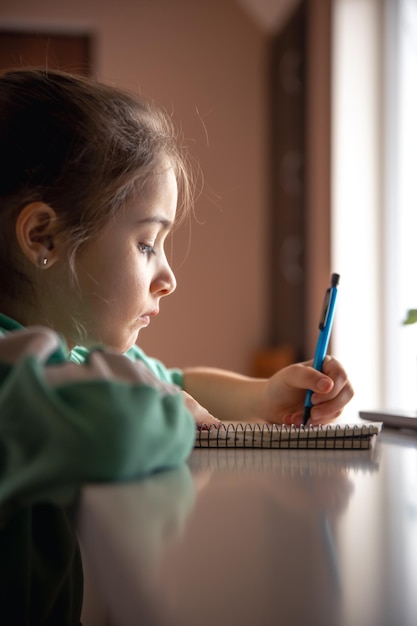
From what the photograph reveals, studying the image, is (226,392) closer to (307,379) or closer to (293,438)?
(307,379)

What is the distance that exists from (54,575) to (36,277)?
0.31m

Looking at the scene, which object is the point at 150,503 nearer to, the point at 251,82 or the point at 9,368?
the point at 9,368

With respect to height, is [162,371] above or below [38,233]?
Result: below

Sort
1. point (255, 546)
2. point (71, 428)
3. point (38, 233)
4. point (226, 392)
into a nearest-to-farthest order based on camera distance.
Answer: point (255, 546) < point (71, 428) < point (38, 233) < point (226, 392)

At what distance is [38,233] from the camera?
0.80 m

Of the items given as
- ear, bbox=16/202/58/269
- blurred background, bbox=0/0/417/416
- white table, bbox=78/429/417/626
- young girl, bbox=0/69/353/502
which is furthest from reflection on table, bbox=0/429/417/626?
blurred background, bbox=0/0/417/416

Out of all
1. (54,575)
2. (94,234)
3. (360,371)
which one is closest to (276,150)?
(360,371)

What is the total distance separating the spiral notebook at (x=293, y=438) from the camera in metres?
0.67

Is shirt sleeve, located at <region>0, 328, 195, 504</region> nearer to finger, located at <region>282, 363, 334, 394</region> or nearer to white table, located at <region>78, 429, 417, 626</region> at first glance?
white table, located at <region>78, 429, 417, 626</region>

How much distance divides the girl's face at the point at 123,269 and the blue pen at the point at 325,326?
0.61ft

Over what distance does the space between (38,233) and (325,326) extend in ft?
1.04

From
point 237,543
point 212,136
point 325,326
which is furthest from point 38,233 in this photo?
point 212,136

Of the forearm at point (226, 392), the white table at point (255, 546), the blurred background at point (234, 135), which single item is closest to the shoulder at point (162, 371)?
the forearm at point (226, 392)

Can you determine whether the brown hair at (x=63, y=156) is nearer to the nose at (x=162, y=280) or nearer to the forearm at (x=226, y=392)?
the nose at (x=162, y=280)
